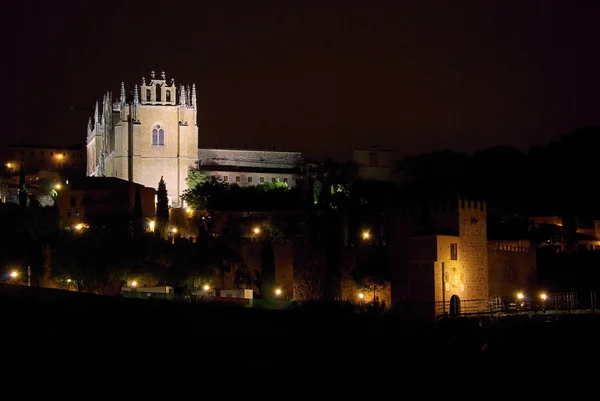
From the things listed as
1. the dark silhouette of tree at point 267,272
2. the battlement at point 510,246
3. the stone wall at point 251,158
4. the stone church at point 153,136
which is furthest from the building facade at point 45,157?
the battlement at point 510,246

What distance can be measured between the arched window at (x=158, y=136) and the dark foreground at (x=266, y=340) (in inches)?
1534

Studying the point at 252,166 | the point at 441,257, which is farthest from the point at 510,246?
the point at 252,166

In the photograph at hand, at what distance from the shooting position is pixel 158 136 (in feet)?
276

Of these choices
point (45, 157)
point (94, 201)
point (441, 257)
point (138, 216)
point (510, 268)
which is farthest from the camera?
point (45, 157)

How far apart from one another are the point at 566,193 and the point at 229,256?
1187 inches

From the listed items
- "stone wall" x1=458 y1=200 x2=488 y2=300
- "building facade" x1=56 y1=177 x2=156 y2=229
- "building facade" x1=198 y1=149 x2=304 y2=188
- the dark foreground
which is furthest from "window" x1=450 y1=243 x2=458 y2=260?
"building facade" x1=198 y1=149 x2=304 y2=188

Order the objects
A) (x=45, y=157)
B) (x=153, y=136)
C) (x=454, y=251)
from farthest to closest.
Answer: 1. (x=45, y=157)
2. (x=153, y=136)
3. (x=454, y=251)

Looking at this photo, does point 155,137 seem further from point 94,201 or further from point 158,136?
point 94,201

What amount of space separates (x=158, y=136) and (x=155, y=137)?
0.83 feet

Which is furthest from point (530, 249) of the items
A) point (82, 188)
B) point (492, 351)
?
point (82, 188)

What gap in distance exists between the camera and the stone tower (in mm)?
83000

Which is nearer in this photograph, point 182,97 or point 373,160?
point 182,97

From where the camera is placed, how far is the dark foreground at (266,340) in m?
40.4

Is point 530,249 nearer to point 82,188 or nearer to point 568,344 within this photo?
point 568,344
